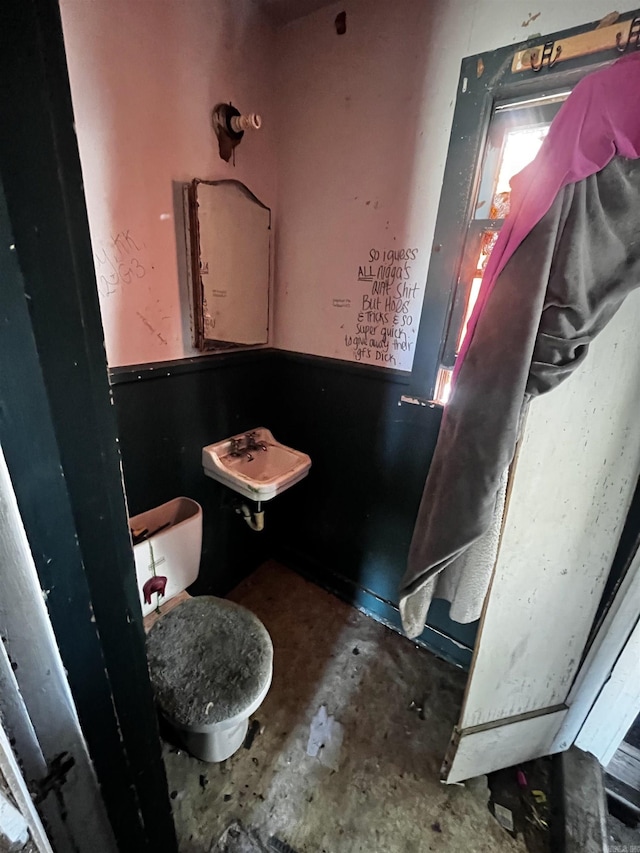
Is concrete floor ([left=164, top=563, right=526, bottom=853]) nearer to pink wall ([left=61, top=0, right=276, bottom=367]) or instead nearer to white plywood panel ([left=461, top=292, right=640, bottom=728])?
white plywood panel ([left=461, top=292, right=640, bottom=728])

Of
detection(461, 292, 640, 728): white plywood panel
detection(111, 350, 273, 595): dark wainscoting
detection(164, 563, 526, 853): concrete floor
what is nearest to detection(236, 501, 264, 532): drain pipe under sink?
detection(111, 350, 273, 595): dark wainscoting

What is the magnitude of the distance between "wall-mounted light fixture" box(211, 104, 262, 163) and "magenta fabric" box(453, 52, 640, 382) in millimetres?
971

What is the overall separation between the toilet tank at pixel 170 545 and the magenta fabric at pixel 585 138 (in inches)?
49.5

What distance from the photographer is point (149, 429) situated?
132 centimetres

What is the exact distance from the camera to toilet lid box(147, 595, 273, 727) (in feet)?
3.30

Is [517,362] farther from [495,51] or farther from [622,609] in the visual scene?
[495,51]

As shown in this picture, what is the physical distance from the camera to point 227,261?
4.58 ft

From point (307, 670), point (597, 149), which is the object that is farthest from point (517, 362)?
point (307, 670)

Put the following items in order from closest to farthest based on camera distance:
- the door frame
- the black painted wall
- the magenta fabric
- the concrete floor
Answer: the door frame, the magenta fabric, the concrete floor, the black painted wall

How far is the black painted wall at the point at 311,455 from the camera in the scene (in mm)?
1351

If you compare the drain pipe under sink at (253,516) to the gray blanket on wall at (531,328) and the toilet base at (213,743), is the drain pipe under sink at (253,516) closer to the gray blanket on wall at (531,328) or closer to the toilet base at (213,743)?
the toilet base at (213,743)

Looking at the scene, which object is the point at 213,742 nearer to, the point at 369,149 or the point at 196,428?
the point at 196,428

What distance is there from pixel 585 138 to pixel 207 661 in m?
1.54

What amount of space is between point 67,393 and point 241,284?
1.19 metres
